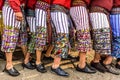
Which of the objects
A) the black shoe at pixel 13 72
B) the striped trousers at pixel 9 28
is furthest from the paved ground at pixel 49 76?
the striped trousers at pixel 9 28

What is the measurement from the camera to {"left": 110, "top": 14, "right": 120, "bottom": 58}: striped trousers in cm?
487

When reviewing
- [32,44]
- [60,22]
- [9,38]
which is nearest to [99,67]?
[60,22]

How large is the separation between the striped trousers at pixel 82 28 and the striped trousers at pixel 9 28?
3.15 feet

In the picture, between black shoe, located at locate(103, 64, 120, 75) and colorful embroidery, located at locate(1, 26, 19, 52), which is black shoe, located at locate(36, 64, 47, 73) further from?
black shoe, located at locate(103, 64, 120, 75)

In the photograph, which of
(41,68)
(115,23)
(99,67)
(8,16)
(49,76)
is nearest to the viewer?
(8,16)

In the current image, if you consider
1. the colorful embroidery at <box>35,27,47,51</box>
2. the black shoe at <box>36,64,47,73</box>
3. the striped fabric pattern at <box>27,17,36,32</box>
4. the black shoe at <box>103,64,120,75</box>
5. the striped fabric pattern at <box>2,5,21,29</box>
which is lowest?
the black shoe at <box>103,64,120,75</box>

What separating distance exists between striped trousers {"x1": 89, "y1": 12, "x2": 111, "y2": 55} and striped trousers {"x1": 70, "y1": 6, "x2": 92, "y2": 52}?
15 cm

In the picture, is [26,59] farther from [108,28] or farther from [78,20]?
[108,28]

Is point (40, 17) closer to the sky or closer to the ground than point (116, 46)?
closer to the sky

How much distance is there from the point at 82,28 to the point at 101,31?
1.08 feet

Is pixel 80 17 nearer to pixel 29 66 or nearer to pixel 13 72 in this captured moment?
pixel 29 66

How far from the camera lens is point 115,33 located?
193 inches

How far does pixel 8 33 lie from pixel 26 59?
2.33ft

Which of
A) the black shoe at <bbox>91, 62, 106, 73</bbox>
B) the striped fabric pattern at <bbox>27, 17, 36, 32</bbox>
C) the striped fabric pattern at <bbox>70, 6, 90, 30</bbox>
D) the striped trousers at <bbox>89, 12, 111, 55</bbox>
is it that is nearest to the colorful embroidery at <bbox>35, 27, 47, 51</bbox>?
the striped fabric pattern at <bbox>27, 17, 36, 32</bbox>
